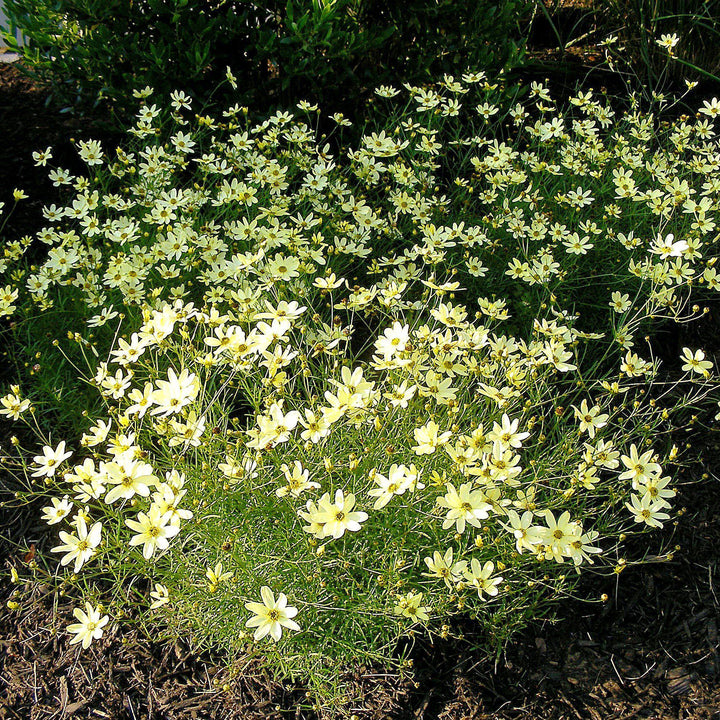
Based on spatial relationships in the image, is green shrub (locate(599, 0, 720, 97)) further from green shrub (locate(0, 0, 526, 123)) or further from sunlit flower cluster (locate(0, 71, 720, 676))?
sunlit flower cluster (locate(0, 71, 720, 676))

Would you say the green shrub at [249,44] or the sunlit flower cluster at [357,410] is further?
the green shrub at [249,44]

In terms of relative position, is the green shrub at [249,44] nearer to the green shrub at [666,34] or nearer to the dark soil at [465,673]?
the green shrub at [666,34]

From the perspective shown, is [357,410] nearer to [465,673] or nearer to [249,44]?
[465,673]

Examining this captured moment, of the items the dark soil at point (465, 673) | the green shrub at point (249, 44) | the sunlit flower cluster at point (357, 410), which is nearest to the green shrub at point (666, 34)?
the green shrub at point (249, 44)

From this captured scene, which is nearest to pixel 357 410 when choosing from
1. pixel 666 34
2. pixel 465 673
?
pixel 465 673

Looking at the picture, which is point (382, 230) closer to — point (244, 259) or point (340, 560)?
point (244, 259)
